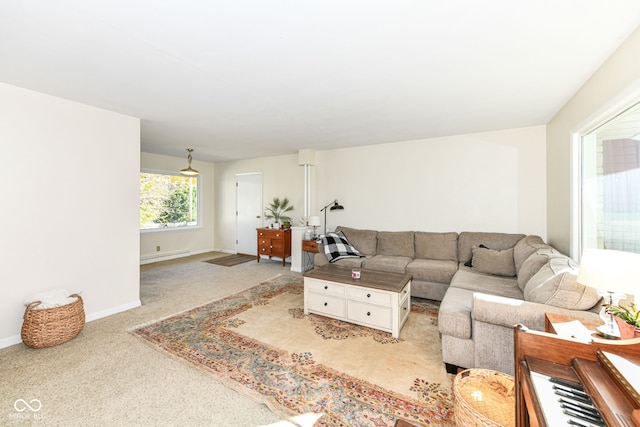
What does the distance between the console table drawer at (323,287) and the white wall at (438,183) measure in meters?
2.11

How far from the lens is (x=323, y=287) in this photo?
2953 millimetres

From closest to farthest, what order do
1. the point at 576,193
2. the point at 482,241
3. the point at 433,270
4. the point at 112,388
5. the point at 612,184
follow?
the point at 112,388
the point at 612,184
the point at 576,193
the point at 433,270
the point at 482,241

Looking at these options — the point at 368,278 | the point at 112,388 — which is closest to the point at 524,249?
the point at 368,278

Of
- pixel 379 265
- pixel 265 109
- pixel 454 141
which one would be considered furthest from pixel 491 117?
pixel 265 109

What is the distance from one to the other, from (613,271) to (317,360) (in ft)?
6.29

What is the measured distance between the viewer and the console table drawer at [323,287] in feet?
9.34

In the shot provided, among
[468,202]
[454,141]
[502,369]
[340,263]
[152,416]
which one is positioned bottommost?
[152,416]

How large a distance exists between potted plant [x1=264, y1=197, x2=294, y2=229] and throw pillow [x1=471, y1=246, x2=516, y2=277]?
3607 mm

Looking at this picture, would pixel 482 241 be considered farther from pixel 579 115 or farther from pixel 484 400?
pixel 484 400

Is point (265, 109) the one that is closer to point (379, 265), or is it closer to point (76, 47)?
point (76, 47)

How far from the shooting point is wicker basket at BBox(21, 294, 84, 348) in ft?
7.43

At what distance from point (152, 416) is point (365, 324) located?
186 centimetres

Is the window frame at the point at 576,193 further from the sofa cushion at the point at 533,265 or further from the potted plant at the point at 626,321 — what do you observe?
the potted plant at the point at 626,321

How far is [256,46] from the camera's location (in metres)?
1.77
